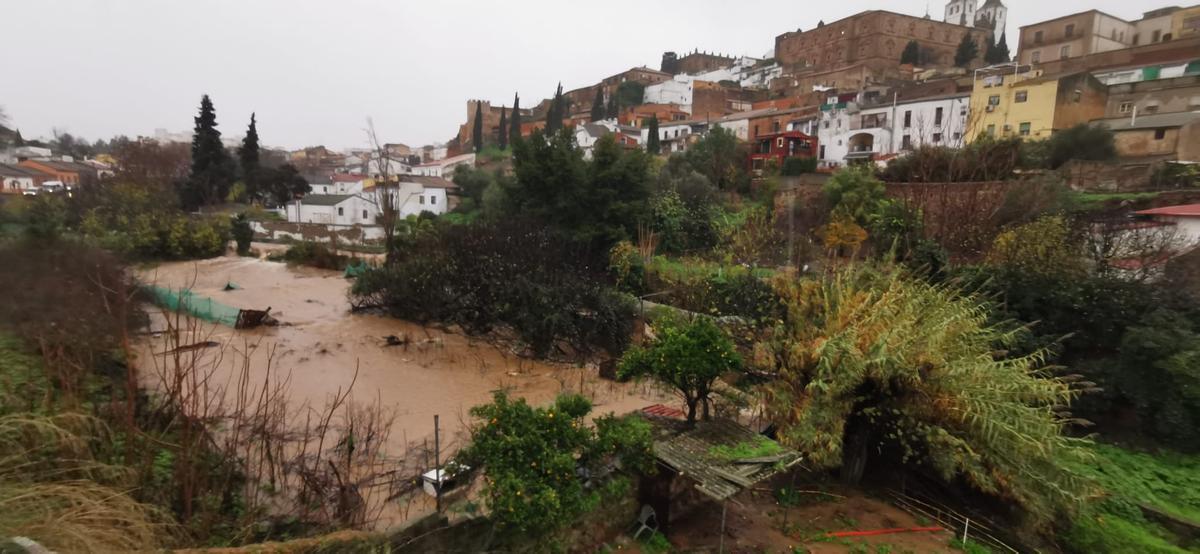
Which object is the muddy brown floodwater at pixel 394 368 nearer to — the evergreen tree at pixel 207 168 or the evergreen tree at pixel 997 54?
the evergreen tree at pixel 207 168

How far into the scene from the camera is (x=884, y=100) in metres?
33.0

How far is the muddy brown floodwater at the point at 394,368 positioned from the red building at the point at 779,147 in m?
21.4

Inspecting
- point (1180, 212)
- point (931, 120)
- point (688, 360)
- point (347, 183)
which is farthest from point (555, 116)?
point (688, 360)

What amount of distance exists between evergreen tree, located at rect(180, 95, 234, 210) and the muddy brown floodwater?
22669 mm

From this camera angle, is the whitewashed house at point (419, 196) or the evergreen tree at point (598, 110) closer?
the whitewashed house at point (419, 196)

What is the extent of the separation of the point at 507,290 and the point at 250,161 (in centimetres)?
3376

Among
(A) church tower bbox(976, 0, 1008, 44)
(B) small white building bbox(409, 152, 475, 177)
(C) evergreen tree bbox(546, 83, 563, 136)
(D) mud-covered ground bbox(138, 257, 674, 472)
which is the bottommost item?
(D) mud-covered ground bbox(138, 257, 674, 472)

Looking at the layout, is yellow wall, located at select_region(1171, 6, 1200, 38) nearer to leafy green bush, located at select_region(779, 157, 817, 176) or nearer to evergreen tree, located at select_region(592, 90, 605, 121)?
leafy green bush, located at select_region(779, 157, 817, 176)

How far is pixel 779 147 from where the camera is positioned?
29.8 meters

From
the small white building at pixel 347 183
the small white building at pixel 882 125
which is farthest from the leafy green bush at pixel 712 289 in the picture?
the small white building at pixel 347 183

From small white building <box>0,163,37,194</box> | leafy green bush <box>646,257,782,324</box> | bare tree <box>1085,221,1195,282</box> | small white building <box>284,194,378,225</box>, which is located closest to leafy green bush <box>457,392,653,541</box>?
leafy green bush <box>646,257,782,324</box>

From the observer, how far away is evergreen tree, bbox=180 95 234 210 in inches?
1313

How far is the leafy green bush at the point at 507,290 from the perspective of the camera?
37.8 ft

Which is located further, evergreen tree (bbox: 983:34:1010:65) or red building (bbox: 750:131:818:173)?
evergreen tree (bbox: 983:34:1010:65)
